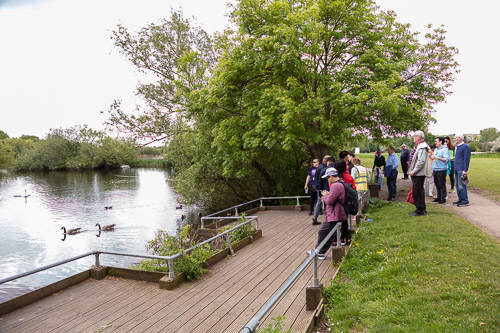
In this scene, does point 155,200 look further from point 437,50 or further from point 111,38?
point 437,50

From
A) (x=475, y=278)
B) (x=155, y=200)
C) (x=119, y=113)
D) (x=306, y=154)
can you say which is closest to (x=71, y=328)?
(x=475, y=278)

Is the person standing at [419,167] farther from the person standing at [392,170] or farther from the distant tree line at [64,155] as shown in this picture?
the distant tree line at [64,155]

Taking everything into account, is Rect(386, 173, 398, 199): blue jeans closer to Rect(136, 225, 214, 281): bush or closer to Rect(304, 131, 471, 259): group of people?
Rect(304, 131, 471, 259): group of people

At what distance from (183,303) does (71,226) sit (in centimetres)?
2140

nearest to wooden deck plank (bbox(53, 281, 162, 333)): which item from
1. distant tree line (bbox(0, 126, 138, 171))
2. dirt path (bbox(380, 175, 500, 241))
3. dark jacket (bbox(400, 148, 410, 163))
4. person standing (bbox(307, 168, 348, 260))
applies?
person standing (bbox(307, 168, 348, 260))

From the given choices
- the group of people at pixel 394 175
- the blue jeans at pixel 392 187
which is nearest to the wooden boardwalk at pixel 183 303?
the group of people at pixel 394 175

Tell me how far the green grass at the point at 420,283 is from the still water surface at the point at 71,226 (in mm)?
12035

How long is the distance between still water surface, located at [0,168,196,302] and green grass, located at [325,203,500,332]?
12.0 metres

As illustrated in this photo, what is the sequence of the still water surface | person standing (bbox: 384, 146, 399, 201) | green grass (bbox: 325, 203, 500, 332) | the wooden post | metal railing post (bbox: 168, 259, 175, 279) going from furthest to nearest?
the still water surface < person standing (bbox: 384, 146, 399, 201) < metal railing post (bbox: 168, 259, 175, 279) < the wooden post < green grass (bbox: 325, 203, 500, 332)

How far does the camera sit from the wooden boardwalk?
5156 mm

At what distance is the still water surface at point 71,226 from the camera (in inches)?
612

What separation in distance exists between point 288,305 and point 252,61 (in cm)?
1160

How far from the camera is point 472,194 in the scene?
13.7 m

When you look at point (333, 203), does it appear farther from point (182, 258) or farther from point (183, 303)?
point (183, 303)
